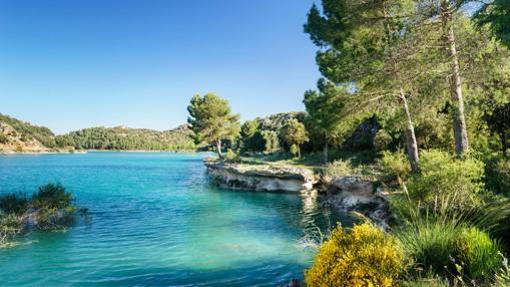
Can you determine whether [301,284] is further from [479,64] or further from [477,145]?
[477,145]

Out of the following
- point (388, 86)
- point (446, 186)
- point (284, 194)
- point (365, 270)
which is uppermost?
point (388, 86)

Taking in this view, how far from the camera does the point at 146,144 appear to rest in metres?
179

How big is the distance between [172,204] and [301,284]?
15868 millimetres

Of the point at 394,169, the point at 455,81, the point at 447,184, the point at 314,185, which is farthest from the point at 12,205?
the point at 314,185

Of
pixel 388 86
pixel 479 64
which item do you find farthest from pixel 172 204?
pixel 479 64

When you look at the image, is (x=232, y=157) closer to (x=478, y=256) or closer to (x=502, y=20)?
(x=502, y=20)

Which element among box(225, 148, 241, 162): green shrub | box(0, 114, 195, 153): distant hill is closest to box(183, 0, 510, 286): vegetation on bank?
box(225, 148, 241, 162): green shrub

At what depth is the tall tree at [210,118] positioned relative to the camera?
137ft

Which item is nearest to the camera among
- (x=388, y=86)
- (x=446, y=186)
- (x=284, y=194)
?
(x=446, y=186)

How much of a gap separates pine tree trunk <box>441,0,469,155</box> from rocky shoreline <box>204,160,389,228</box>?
11.8 ft

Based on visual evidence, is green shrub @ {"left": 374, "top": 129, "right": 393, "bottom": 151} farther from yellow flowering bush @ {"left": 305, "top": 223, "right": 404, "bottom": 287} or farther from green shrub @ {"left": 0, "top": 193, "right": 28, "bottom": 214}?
green shrub @ {"left": 0, "top": 193, "right": 28, "bottom": 214}

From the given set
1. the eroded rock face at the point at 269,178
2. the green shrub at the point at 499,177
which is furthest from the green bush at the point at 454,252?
the eroded rock face at the point at 269,178

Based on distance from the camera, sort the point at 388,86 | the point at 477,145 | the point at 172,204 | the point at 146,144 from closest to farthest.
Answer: the point at 388,86
the point at 477,145
the point at 172,204
the point at 146,144

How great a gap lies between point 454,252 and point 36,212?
15.2m
